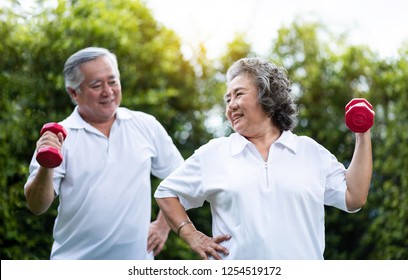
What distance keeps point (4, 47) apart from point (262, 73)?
7.99 ft

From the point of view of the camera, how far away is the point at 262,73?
3.05 meters

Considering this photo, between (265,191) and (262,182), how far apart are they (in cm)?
4

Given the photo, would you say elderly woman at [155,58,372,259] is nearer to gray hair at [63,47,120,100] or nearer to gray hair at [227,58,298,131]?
gray hair at [227,58,298,131]

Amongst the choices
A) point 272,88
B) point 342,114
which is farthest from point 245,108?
point 342,114

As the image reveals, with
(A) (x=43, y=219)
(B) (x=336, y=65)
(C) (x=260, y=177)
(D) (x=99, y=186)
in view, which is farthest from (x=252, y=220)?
(B) (x=336, y=65)

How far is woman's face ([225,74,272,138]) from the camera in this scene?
2.98 meters

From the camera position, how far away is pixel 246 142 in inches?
117

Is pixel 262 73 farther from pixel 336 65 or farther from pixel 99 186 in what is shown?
pixel 336 65

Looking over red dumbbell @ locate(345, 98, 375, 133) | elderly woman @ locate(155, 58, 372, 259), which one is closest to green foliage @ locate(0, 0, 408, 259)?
elderly woman @ locate(155, 58, 372, 259)

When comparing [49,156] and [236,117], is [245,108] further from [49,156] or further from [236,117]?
[49,156]

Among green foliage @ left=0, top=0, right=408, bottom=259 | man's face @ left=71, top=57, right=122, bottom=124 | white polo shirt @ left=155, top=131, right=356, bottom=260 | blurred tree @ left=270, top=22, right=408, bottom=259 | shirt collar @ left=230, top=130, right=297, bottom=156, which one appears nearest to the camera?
white polo shirt @ left=155, top=131, right=356, bottom=260

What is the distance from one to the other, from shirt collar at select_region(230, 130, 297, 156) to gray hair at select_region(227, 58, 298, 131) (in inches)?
3.6

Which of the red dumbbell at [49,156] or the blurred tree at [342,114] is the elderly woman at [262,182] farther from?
the blurred tree at [342,114]

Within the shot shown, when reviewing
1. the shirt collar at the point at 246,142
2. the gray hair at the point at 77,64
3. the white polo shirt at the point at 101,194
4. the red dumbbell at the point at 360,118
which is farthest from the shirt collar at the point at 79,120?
the red dumbbell at the point at 360,118
